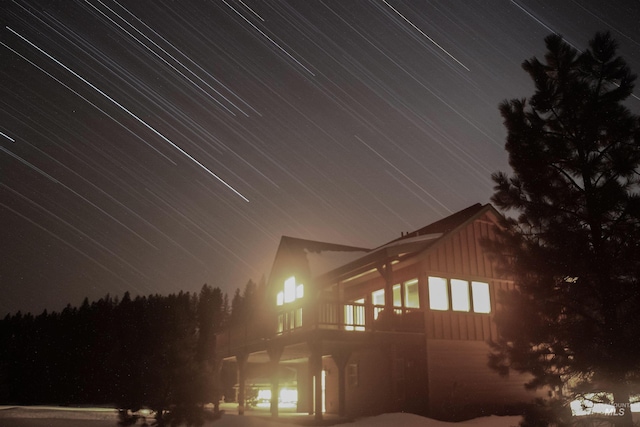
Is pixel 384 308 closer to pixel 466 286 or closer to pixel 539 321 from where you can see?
pixel 466 286

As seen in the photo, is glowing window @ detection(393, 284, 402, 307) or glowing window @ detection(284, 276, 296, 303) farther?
glowing window @ detection(284, 276, 296, 303)

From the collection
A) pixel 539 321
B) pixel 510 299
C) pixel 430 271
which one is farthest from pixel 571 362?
pixel 430 271

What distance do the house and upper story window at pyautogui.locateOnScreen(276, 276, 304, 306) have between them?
3.26 metres

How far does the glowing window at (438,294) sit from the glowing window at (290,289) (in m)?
8.58

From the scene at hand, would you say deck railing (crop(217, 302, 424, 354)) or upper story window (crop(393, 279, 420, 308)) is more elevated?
upper story window (crop(393, 279, 420, 308))

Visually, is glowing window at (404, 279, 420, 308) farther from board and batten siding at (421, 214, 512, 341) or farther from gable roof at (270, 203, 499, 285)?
gable roof at (270, 203, 499, 285)

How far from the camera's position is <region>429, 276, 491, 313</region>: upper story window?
61.5ft

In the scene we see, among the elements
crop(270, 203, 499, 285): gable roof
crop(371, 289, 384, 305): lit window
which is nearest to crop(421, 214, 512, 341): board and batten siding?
crop(270, 203, 499, 285): gable roof

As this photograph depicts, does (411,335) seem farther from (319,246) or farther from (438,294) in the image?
(319,246)

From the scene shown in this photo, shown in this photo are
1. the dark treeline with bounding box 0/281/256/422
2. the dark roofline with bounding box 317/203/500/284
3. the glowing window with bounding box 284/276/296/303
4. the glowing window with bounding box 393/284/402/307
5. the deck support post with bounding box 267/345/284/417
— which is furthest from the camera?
the dark treeline with bounding box 0/281/256/422

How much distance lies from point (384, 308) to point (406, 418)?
11.9 ft

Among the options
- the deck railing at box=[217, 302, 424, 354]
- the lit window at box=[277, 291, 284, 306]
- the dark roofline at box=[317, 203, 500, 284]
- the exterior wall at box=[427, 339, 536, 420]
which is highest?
the dark roofline at box=[317, 203, 500, 284]

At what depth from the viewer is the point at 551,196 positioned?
1223cm

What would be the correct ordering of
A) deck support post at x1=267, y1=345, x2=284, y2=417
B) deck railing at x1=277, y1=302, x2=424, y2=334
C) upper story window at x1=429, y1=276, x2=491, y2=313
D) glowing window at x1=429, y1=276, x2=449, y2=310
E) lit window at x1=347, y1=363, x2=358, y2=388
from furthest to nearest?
lit window at x1=347, y1=363, x2=358, y2=388
upper story window at x1=429, y1=276, x2=491, y2=313
glowing window at x1=429, y1=276, x2=449, y2=310
deck support post at x1=267, y1=345, x2=284, y2=417
deck railing at x1=277, y1=302, x2=424, y2=334
